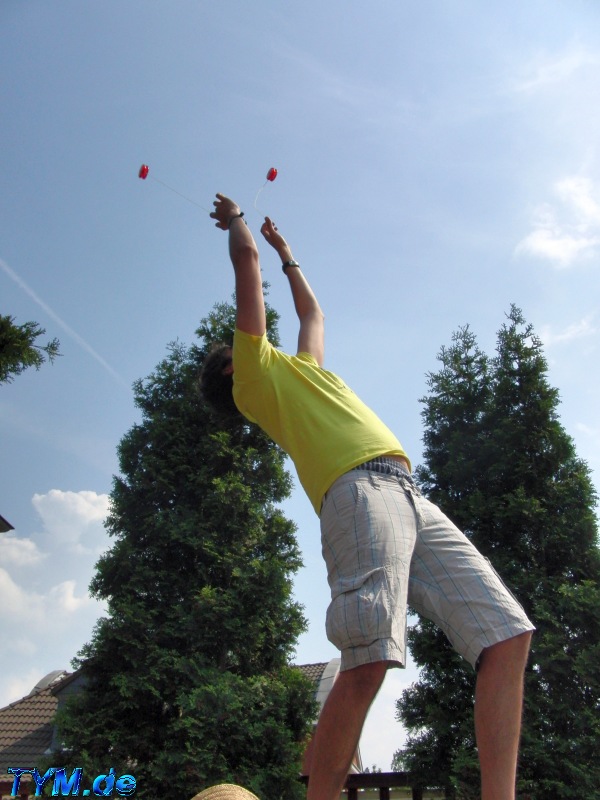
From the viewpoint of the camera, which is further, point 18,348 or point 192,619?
point 192,619

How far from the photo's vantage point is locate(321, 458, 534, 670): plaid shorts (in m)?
1.71

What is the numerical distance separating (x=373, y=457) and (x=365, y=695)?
0.66m

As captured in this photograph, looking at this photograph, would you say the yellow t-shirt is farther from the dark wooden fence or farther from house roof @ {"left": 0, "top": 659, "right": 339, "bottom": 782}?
house roof @ {"left": 0, "top": 659, "right": 339, "bottom": 782}

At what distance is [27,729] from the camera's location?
11.5 m

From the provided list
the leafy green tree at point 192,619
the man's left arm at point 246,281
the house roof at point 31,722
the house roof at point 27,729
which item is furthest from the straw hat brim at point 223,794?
the house roof at point 27,729

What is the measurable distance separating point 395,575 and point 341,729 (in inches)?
15.9

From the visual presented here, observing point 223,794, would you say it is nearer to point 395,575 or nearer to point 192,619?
point 395,575

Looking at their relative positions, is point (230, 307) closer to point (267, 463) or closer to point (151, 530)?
point (267, 463)

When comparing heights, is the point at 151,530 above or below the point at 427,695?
above

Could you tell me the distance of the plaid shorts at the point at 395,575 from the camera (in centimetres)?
171

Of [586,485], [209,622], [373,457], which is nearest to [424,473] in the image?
[586,485]

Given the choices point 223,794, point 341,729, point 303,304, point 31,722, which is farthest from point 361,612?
point 31,722

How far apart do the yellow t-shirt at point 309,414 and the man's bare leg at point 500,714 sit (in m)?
0.65

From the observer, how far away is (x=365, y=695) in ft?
5.59
